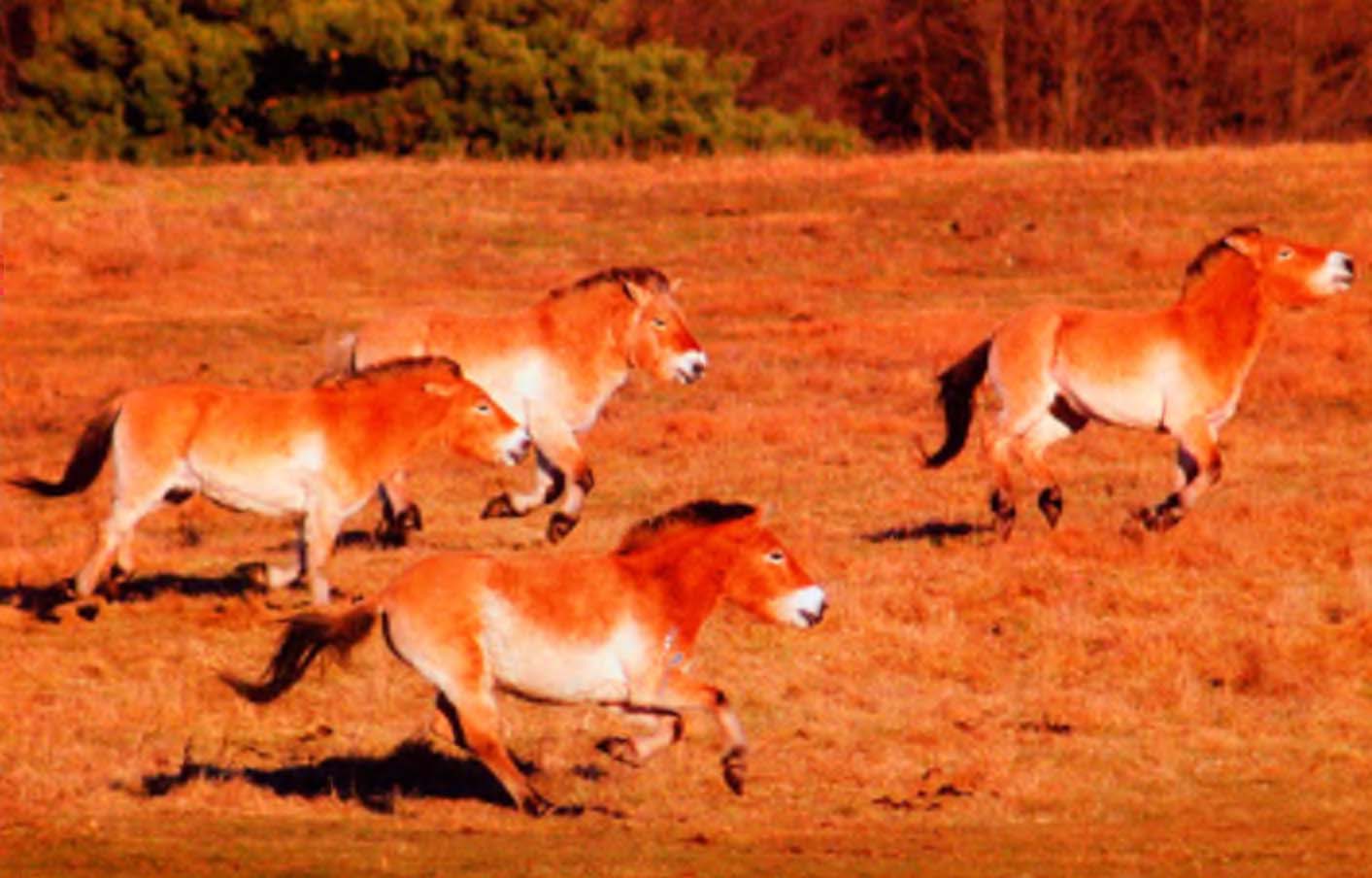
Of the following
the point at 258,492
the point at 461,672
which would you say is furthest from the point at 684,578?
the point at 258,492

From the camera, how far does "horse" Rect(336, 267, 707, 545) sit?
19.3 m

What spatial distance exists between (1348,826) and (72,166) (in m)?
30.1

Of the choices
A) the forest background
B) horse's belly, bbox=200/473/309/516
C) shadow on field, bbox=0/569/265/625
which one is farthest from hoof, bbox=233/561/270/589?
the forest background

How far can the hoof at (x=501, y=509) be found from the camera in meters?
19.3

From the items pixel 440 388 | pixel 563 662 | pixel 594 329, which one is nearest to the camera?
pixel 563 662

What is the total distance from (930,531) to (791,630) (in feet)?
11.0

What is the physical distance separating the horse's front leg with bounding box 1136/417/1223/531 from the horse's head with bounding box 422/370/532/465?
179 inches

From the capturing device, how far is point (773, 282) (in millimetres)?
33781

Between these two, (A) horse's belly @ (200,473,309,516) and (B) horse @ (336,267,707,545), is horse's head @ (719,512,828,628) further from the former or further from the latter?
(B) horse @ (336,267,707,545)

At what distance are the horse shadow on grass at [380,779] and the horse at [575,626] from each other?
1.93 ft

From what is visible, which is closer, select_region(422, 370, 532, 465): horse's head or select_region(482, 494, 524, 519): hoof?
select_region(422, 370, 532, 465): horse's head

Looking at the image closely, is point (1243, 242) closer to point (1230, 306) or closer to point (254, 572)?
point (1230, 306)

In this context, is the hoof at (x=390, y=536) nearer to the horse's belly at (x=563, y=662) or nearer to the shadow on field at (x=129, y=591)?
the shadow on field at (x=129, y=591)

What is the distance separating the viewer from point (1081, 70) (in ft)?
205
